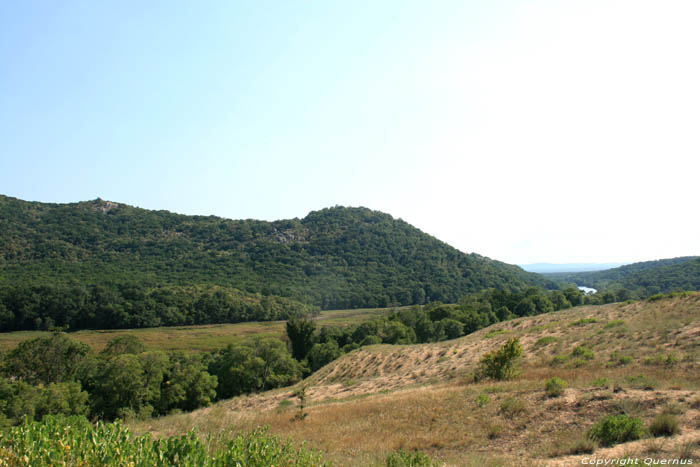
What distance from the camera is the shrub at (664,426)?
898cm

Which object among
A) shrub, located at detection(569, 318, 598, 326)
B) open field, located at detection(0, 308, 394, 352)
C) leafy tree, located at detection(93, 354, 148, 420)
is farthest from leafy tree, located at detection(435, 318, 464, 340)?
leafy tree, located at detection(93, 354, 148, 420)

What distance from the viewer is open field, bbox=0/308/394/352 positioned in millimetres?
76188

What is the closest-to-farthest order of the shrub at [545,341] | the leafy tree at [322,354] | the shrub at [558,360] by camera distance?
the shrub at [558,360] < the shrub at [545,341] < the leafy tree at [322,354]

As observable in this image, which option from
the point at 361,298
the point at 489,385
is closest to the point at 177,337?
the point at 361,298

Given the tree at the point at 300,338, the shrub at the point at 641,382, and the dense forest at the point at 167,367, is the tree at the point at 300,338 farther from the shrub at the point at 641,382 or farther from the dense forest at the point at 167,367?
the shrub at the point at 641,382

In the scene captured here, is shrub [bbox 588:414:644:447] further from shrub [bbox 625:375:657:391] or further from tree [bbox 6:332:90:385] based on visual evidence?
tree [bbox 6:332:90:385]

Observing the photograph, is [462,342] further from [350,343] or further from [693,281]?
[693,281]

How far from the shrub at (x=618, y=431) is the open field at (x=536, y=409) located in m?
0.33

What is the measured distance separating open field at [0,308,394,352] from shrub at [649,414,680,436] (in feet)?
212

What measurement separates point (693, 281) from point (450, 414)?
12720cm

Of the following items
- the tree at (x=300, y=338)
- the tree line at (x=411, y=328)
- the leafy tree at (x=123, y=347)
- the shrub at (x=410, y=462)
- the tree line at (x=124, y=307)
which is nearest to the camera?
the shrub at (x=410, y=462)

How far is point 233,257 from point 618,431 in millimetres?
172317

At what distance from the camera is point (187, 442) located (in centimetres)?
570

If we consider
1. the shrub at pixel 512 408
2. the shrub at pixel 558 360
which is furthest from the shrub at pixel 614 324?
the shrub at pixel 512 408
